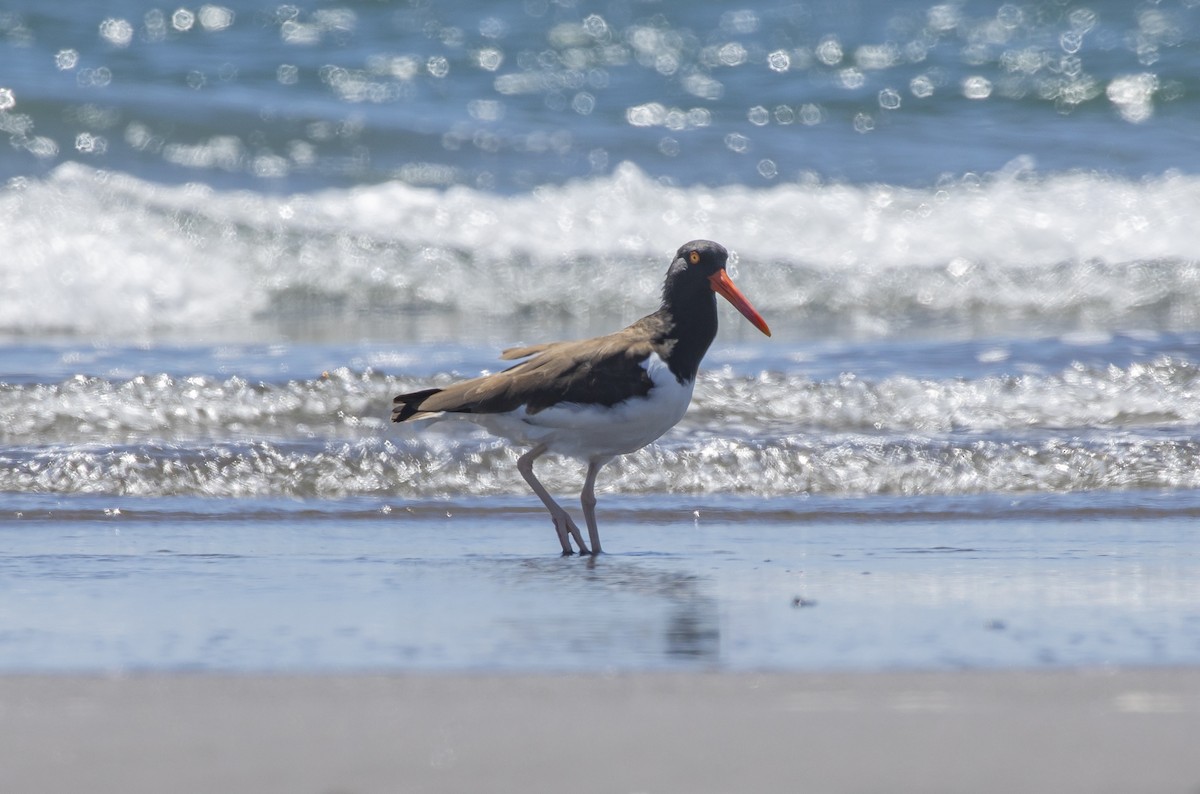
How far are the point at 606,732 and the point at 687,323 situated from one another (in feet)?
9.11

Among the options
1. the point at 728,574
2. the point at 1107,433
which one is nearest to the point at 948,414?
the point at 1107,433

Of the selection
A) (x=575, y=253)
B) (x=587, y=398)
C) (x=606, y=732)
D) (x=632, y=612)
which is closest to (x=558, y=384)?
(x=587, y=398)

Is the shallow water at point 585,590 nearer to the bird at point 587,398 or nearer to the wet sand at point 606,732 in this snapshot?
the wet sand at point 606,732

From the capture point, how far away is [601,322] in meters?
10.5

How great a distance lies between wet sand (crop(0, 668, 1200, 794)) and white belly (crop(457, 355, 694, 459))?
6.54ft

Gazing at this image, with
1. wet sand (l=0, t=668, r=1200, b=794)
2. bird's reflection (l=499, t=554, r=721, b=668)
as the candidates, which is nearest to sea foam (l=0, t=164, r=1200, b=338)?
bird's reflection (l=499, t=554, r=721, b=668)

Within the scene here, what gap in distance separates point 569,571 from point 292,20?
13171 mm

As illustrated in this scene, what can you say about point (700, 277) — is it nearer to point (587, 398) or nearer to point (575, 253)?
point (587, 398)

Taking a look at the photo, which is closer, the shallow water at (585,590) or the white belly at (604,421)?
the shallow water at (585,590)

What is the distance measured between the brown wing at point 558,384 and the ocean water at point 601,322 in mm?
430

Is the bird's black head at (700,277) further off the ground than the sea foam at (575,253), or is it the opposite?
the sea foam at (575,253)

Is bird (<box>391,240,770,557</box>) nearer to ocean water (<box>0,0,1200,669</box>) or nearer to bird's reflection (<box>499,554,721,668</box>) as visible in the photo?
ocean water (<box>0,0,1200,669</box>)

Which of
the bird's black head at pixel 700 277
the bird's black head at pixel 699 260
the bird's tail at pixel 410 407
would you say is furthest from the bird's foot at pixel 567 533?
the bird's black head at pixel 699 260

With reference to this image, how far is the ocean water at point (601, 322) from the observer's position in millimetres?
3916
